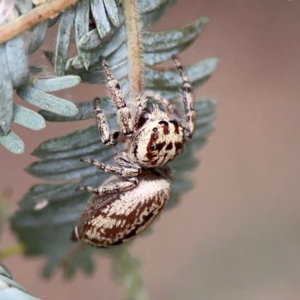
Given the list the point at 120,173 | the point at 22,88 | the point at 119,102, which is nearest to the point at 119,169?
the point at 120,173

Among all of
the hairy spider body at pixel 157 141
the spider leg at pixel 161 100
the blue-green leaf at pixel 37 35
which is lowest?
the hairy spider body at pixel 157 141

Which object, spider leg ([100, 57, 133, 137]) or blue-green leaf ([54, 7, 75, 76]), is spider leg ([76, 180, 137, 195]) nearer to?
spider leg ([100, 57, 133, 137])

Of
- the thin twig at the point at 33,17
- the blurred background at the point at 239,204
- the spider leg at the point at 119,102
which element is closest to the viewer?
the thin twig at the point at 33,17

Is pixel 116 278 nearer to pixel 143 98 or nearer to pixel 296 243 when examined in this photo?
pixel 143 98

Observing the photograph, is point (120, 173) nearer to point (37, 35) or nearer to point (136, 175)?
point (136, 175)

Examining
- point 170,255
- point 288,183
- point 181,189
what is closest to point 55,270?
point 181,189

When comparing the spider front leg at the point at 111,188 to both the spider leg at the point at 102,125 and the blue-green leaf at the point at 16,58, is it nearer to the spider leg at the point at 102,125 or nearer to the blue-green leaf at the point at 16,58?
the spider leg at the point at 102,125

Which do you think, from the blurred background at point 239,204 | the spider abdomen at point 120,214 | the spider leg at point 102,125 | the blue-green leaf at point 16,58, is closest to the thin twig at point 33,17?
the blue-green leaf at point 16,58
